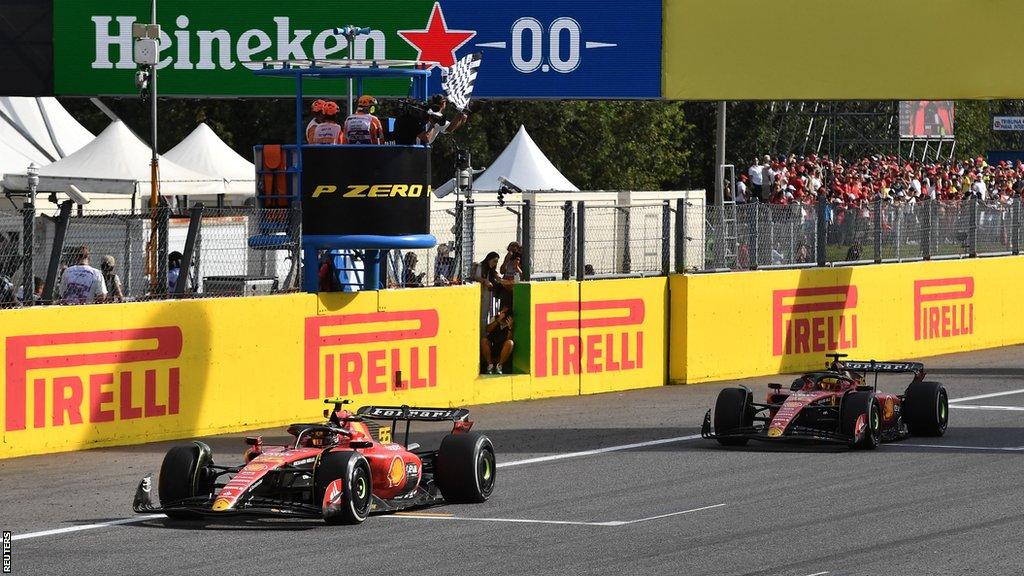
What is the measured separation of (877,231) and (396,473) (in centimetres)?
1524

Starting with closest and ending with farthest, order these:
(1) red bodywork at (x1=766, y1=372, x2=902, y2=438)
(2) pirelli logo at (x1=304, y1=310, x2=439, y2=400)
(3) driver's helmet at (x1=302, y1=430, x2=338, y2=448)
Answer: (3) driver's helmet at (x1=302, y1=430, x2=338, y2=448), (1) red bodywork at (x1=766, y1=372, x2=902, y2=438), (2) pirelli logo at (x1=304, y1=310, x2=439, y2=400)

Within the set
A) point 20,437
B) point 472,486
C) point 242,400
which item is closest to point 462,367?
point 242,400

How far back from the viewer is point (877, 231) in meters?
25.8

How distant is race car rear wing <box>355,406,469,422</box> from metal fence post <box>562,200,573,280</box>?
27.2 ft

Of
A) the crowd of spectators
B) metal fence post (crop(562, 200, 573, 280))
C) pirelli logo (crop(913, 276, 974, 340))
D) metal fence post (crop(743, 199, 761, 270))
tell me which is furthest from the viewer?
the crowd of spectators

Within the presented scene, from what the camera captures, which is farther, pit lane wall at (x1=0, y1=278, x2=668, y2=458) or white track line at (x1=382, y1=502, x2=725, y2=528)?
pit lane wall at (x1=0, y1=278, x2=668, y2=458)

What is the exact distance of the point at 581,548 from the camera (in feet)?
34.9

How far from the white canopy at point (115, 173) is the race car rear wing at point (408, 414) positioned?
16.1m

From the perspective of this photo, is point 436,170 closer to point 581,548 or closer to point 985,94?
point 985,94

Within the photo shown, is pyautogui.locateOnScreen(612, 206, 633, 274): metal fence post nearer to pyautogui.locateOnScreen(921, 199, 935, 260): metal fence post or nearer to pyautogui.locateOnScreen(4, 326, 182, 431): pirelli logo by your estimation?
pyautogui.locateOnScreen(921, 199, 935, 260): metal fence post

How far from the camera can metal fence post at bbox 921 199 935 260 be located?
26.8 meters

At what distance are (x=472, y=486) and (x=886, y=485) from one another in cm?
329

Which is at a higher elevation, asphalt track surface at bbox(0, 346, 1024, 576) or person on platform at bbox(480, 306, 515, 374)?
person on platform at bbox(480, 306, 515, 374)

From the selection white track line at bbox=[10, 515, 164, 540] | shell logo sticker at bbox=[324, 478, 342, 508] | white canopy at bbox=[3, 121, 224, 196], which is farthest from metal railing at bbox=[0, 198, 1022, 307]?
shell logo sticker at bbox=[324, 478, 342, 508]
